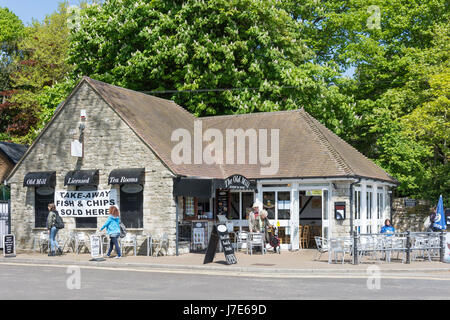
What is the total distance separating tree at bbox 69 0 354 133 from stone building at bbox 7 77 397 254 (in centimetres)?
494

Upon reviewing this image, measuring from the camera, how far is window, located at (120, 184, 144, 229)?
76.2 feet

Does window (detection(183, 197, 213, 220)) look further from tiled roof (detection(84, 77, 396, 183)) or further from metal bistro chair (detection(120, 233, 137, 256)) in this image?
metal bistro chair (detection(120, 233, 137, 256))

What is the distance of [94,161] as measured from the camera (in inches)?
960

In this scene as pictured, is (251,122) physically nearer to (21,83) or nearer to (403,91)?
(403,91)

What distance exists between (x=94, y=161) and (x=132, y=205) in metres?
2.63

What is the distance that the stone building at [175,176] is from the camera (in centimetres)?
2305

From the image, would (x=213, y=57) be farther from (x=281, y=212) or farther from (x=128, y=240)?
(x=128, y=240)

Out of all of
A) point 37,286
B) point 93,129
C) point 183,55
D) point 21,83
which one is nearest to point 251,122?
point 183,55

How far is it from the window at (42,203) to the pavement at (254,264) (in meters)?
A: 3.03

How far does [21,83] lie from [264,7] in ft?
82.2

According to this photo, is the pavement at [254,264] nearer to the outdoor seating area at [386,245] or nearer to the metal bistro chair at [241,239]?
the outdoor seating area at [386,245]

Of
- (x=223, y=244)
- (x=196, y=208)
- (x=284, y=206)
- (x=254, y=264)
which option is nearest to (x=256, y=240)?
(x=284, y=206)

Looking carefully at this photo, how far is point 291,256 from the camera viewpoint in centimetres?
2175

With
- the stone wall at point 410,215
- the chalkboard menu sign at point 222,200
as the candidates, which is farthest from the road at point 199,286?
the stone wall at point 410,215
